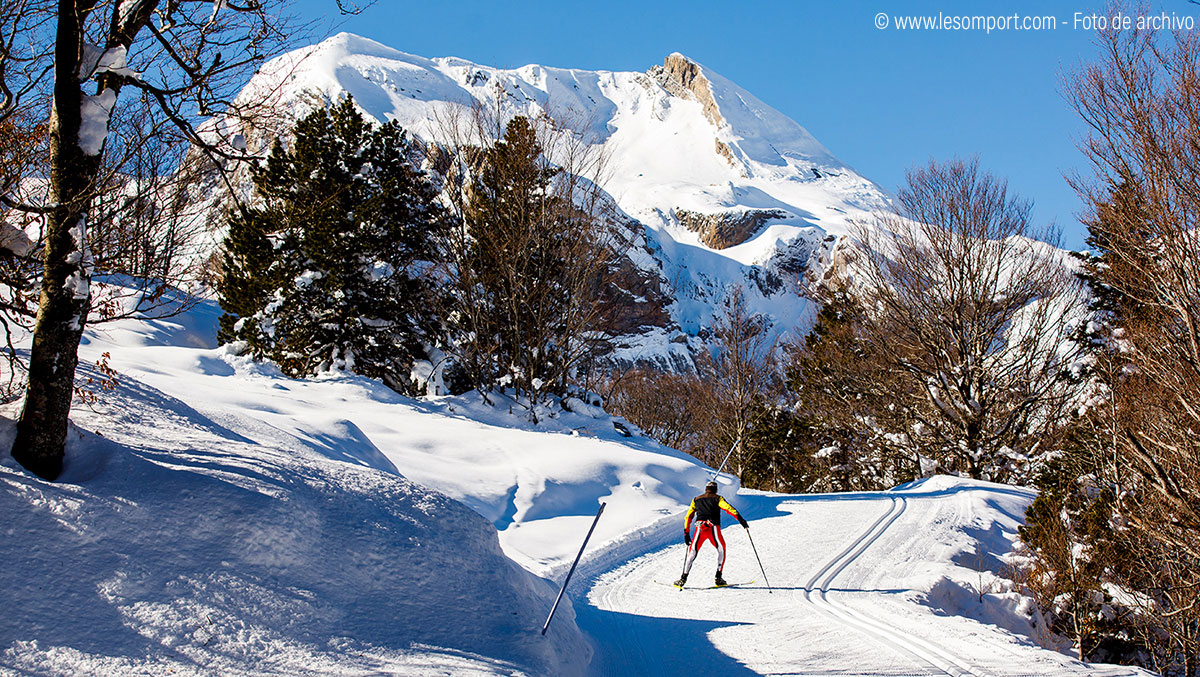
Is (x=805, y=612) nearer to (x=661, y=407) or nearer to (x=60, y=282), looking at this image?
(x=60, y=282)

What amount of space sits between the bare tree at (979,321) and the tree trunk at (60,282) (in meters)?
21.8

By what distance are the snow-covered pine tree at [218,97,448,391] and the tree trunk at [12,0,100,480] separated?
15.3 metres

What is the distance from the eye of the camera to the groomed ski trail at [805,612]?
6.72m

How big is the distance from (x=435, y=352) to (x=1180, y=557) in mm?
17871

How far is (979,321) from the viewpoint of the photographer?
21953 mm

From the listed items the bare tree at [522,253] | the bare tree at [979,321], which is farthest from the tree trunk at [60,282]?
the bare tree at [979,321]

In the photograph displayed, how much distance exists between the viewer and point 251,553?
5.27m

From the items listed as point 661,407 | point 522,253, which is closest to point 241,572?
point 522,253

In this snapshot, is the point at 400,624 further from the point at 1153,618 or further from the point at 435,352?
the point at 435,352

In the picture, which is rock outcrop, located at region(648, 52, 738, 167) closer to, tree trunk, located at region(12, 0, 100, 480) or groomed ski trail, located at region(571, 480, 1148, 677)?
groomed ski trail, located at region(571, 480, 1148, 677)

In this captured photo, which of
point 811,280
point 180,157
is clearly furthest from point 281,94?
point 811,280

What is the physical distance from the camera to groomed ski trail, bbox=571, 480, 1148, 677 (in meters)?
6.72

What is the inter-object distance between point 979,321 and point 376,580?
21.2 meters

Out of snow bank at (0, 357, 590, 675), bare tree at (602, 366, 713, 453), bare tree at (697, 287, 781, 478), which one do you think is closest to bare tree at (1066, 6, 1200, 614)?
snow bank at (0, 357, 590, 675)
